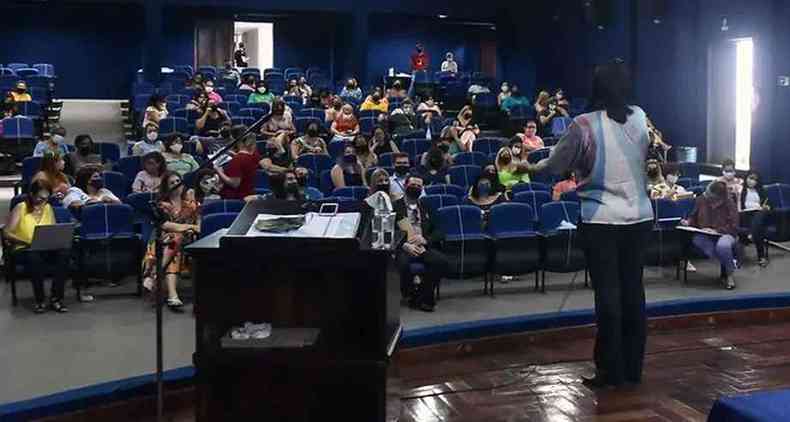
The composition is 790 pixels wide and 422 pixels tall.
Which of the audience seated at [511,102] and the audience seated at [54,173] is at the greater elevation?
the audience seated at [511,102]

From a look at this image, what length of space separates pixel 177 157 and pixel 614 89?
6.54 m

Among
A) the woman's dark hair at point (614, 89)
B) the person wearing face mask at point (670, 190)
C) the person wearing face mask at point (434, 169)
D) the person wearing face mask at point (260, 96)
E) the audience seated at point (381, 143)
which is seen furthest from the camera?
the person wearing face mask at point (260, 96)

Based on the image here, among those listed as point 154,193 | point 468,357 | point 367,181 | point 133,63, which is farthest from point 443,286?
point 133,63

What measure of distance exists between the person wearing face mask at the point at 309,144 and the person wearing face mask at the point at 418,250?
3480 millimetres

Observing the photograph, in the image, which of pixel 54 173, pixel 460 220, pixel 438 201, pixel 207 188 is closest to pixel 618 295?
pixel 460 220

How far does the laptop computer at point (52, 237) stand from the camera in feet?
22.9

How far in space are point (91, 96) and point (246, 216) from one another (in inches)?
783

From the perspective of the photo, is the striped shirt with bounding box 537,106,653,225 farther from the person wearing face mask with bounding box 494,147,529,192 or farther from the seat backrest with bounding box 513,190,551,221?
the person wearing face mask with bounding box 494,147,529,192

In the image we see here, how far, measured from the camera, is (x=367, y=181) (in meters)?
9.56

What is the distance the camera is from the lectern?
2.91 meters

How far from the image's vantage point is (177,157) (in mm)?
9859

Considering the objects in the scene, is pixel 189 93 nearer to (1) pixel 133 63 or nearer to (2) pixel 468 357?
(1) pixel 133 63

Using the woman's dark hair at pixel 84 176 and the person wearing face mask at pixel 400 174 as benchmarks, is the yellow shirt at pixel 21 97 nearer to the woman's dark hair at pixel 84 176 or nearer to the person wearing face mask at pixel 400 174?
the woman's dark hair at pixel 84 176

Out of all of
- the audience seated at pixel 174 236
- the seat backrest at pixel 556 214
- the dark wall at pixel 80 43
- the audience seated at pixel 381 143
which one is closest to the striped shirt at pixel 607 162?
the audience seated at pixel 174 236
